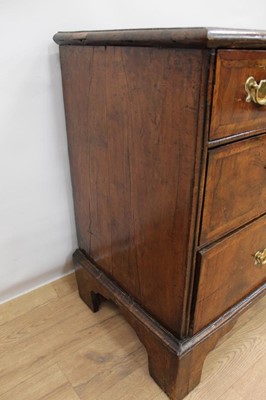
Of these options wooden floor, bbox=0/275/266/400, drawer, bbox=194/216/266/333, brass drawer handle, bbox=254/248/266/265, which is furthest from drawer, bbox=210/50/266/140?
wooden floor, bbox=0/275/266/400

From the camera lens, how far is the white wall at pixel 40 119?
783 mm

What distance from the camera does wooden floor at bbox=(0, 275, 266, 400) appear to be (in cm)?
80

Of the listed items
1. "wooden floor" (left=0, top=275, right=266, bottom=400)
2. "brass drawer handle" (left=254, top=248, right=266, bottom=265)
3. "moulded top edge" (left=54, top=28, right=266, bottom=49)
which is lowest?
"wooden floor" (left=0, top=275, right=266, bottom=400)

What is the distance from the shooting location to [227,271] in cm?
72

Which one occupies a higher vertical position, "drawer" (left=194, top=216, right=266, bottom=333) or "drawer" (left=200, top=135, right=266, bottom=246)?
"drawer" (left=200, top=135, right=266, bottom=246)

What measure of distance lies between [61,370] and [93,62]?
0.77 meters

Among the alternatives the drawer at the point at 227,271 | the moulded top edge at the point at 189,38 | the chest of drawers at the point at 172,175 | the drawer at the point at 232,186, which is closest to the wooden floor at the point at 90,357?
the chest of drawers at the point at 172,175

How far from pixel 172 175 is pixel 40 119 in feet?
1.56

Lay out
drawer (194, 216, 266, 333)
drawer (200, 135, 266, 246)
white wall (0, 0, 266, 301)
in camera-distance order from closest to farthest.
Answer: drawer (200, 135, 266, 246)
drawer (194, 216, 266, 333)
white wall (0, 0, 266, 301)

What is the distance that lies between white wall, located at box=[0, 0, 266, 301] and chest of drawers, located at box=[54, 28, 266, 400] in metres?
0.09

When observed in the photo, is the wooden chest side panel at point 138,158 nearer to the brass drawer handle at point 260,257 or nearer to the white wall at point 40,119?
the white wall at point 40,119

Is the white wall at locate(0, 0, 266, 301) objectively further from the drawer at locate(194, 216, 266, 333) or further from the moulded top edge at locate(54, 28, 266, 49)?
the drawer at locate(194, 216, 266, 333)

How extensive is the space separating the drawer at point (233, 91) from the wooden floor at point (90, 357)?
2.12 feet

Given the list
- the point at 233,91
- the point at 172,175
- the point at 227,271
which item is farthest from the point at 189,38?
the point at 227,271
